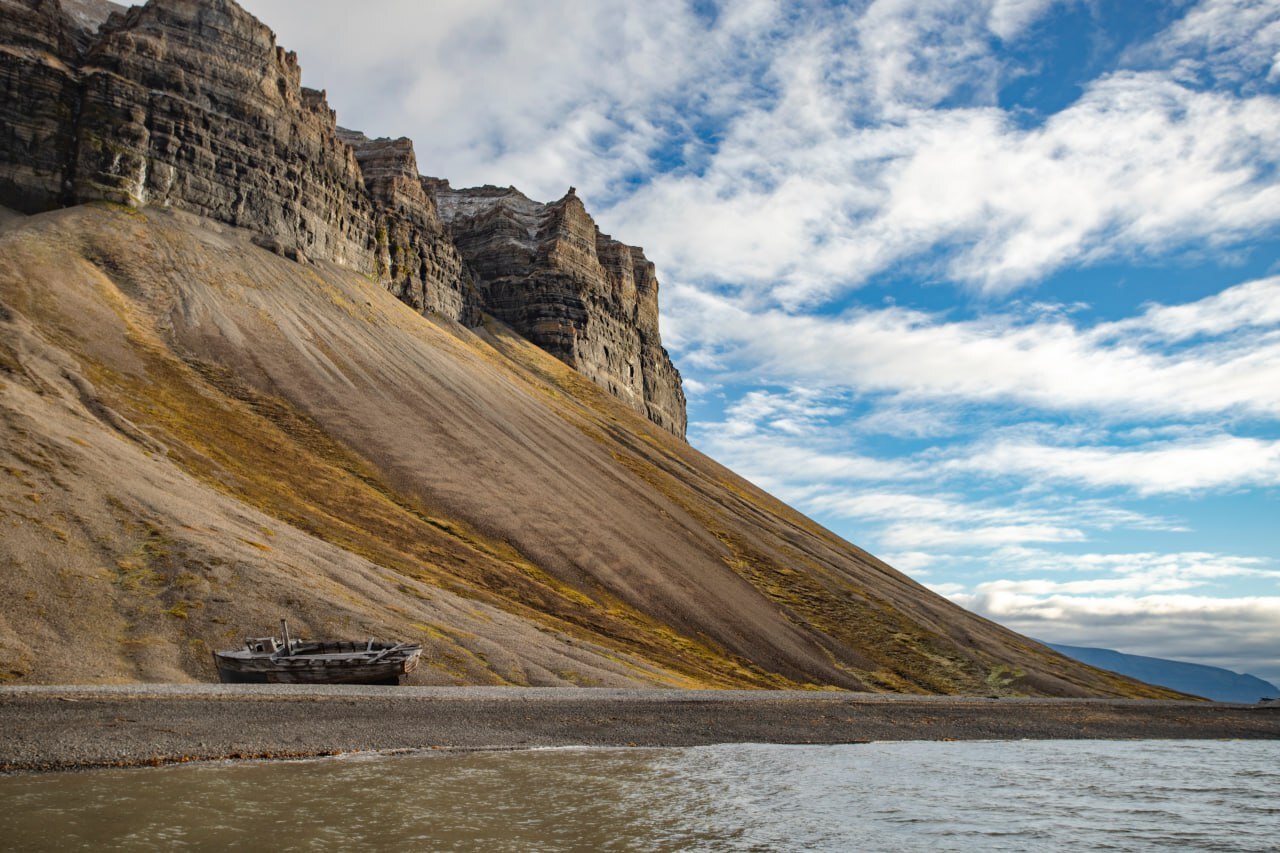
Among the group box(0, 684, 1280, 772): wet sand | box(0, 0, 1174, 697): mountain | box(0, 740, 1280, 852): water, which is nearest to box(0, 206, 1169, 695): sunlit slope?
box(0, 0, 1174, 697): mountain

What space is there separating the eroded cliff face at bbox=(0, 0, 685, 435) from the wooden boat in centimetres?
7307

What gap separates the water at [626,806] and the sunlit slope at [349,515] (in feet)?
50.2

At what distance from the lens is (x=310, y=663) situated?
29.3m

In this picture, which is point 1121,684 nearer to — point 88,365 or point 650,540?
point 650,540

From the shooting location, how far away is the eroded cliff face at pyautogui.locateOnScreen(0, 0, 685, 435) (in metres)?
85.2

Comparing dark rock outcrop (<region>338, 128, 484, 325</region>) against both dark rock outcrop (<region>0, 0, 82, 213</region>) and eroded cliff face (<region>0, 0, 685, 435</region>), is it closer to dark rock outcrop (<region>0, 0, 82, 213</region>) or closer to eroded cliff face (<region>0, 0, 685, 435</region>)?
eroded cliff face (<region>0, 0, 685, 435</region>)

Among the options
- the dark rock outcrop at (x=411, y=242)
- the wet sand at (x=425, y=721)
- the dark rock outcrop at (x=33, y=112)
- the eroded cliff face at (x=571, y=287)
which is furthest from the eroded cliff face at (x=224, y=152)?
the wet sand at (x=425, y=721)

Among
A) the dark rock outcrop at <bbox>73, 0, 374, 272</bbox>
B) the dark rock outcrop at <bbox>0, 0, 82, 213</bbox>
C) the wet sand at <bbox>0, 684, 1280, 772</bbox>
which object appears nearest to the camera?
the wet sand at <bbox>0, 684, 1280, 772</bbox>

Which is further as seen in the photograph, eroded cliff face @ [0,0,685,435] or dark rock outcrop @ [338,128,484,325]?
dark rock outcrop @ [338,128,484,325]

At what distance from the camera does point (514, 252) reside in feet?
507

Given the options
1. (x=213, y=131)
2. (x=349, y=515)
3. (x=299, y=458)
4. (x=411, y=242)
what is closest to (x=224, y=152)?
(x=213, y=131)

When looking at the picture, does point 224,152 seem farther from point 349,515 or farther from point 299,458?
point 349,515

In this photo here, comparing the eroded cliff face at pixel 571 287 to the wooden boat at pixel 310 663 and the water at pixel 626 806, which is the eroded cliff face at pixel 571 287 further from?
the water at pixel 626 806

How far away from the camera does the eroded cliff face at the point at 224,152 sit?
280 ft
